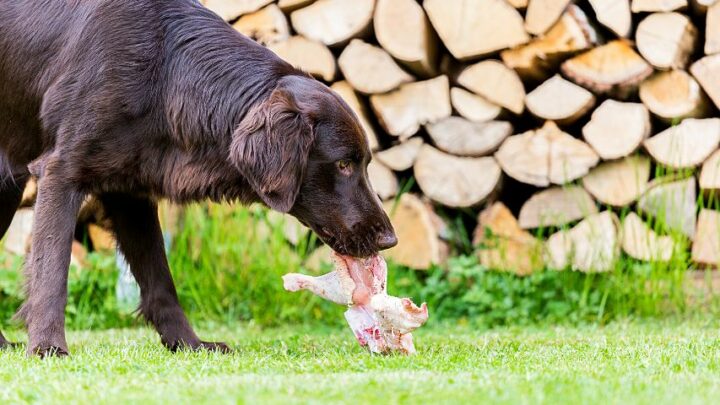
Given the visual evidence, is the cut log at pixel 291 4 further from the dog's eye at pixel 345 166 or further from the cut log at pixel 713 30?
the dog's eye at pixel 345 166

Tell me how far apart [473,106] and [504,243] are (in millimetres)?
762

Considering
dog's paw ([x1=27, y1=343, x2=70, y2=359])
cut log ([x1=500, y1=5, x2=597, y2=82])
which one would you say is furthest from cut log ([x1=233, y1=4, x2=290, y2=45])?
dog's paw ([x1=27, y1=343, x2=70, y2=359])

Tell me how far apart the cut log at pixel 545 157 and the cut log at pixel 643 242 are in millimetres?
371

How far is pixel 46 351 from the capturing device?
131 inches

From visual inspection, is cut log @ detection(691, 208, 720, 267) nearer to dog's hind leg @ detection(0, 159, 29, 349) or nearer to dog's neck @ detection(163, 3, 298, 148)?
dog's neck @ detection(163, 3, 298, 148)

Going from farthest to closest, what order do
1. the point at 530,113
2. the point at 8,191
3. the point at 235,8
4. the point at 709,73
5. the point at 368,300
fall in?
the point at 235,8 < the point at 530,113 < the point at 709,73 < the point at 8,191 < the point at 368,300

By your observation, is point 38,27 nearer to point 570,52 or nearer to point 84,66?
point 84,66

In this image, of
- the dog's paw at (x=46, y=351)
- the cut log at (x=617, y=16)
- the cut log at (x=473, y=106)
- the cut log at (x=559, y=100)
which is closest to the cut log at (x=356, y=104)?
the cut log at (x=473, y=106)

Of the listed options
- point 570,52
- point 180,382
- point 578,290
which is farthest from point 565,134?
point 180,382

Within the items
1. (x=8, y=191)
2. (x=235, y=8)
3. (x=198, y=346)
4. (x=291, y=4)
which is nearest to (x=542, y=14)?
(x=291, y=4)

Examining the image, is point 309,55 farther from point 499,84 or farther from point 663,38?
point 663,38

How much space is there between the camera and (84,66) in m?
3.52

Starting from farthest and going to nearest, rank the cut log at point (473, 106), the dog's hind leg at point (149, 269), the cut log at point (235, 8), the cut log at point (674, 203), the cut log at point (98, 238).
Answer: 1. the cut log at point (98, 238)
2. the cut log at point (235, 8)
3. the cut log at point (473, 106)
4. the cut log at point (674, 203)
5. the dog's hind leg at point (149, 269)

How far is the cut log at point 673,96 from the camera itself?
523cm
